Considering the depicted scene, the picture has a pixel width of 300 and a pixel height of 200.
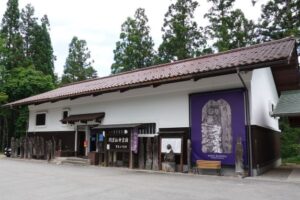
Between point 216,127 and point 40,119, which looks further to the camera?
point 40,119

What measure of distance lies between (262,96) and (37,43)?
28.7 m

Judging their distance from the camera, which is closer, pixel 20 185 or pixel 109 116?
pixel 20 185

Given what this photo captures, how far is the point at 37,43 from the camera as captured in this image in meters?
35.3

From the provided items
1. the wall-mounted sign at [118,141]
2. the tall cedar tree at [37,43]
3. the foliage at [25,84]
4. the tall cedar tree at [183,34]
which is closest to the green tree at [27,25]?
the tall cedar tree at [37,43]

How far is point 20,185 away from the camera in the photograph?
8727 millimetres

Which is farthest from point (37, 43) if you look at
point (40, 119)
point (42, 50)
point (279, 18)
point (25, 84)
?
point (279, 18)

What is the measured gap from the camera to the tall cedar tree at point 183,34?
3005cm

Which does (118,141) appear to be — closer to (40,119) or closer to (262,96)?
(262,96)

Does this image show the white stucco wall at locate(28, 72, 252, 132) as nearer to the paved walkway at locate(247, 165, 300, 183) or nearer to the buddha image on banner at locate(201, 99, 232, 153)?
the buddha image on banner at locate(201, 99, 232, 153)

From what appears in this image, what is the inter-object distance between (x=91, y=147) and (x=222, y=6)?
18.5m

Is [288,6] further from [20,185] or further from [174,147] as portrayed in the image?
[20,185]

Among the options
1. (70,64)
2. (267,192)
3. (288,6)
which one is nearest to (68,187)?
(267,192)

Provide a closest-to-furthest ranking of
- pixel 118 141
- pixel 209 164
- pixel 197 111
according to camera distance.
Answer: pixel 209 164 < pixel 197 111 < pixel 118 141

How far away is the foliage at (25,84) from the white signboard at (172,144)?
17850mm
